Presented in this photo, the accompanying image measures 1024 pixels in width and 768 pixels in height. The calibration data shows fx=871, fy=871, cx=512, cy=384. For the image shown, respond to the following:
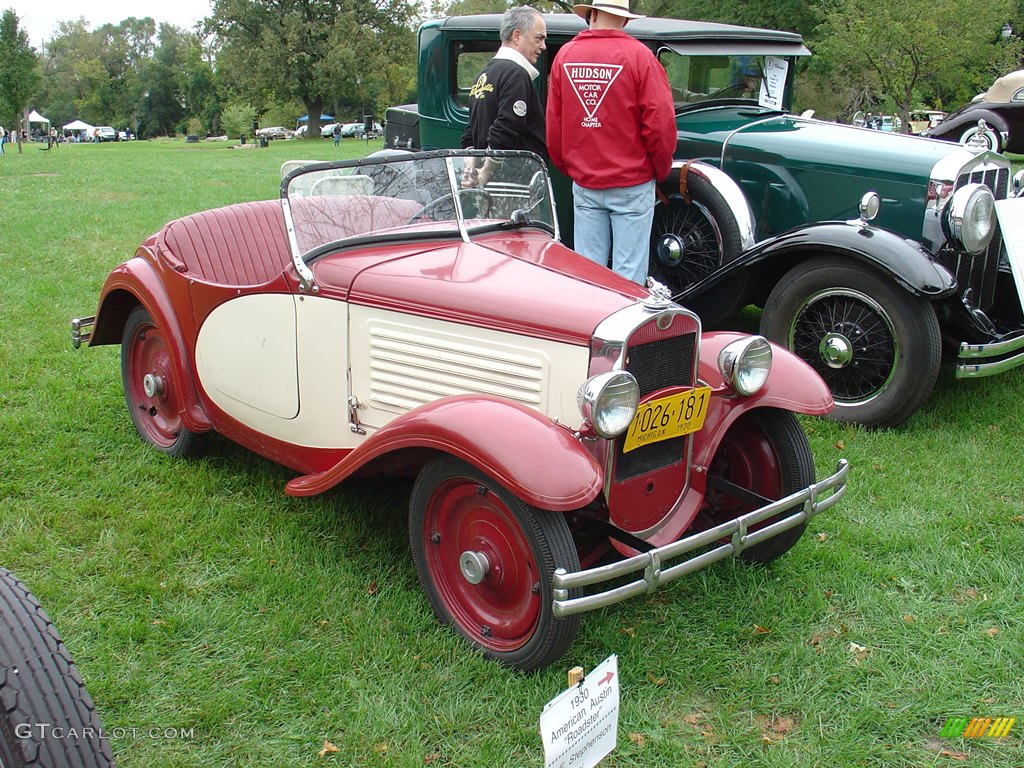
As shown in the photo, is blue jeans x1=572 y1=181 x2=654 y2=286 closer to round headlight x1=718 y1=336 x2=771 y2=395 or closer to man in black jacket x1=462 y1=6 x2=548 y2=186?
man in black jacket x1=462 y1=6 x2=548 y2=186

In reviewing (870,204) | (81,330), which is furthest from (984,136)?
(81,330)

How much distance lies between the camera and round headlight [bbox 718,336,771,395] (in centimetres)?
312

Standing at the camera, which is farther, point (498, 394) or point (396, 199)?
point (396, 199)

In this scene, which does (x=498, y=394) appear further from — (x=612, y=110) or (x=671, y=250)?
(x=671, y=250)

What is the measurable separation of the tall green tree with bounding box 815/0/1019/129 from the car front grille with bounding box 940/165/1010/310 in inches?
812

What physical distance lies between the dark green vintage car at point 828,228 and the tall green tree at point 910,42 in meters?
20.3

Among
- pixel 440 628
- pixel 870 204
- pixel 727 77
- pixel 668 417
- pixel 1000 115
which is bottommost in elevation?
pixel 440 628

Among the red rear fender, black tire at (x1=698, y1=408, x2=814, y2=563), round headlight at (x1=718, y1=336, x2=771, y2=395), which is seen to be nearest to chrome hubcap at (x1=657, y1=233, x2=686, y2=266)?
black tire at (x1=698, y1=408, x2=814, y2=563)

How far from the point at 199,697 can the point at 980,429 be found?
13.9ft

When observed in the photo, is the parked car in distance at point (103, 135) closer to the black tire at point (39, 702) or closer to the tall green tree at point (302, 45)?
the tall green tree at point (302, 45)

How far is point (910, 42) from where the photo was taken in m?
24.1

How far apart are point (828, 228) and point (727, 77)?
6.98 feet

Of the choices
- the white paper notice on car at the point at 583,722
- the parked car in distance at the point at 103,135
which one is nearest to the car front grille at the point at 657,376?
the white paper notice on car at the point at 583,722

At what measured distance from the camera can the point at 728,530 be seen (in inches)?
112
